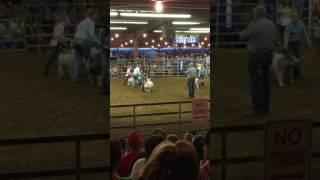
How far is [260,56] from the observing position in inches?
161

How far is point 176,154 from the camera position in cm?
215

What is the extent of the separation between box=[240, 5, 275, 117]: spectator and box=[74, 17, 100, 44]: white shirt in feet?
3.40

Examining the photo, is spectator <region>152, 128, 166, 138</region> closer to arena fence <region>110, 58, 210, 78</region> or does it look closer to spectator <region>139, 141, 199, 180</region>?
arena fence <region>110, 58, 210, 78</region>

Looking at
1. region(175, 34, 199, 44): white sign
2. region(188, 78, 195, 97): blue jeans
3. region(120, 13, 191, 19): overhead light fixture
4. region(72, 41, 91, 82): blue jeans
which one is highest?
region(120, 13, 191, 19): overhead light fixture

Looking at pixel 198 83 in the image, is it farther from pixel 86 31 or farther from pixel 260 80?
pixel 260 80

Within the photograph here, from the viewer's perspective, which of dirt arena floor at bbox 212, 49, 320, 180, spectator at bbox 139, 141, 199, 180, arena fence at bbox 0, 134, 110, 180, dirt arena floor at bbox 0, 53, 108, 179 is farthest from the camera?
dirt arena floor at bbox 212, 49, 320, 180

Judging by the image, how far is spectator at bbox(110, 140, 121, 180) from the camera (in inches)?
108

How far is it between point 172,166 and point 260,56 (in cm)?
206

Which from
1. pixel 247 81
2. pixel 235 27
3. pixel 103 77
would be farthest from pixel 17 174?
pixel 247 81

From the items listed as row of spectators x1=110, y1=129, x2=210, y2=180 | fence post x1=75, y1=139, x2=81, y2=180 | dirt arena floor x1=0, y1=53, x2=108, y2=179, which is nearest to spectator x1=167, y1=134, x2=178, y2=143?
row of spectators x1=110, y1=129, x2=210, y2=180

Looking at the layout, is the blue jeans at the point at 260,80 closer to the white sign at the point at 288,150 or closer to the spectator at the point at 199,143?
the spectator at the point at 199,143

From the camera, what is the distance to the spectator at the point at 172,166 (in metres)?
2.12

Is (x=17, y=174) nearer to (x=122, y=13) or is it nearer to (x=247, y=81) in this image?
(x=122, y=13)

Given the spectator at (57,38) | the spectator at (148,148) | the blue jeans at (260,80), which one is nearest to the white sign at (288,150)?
the spectator at (148,148)
